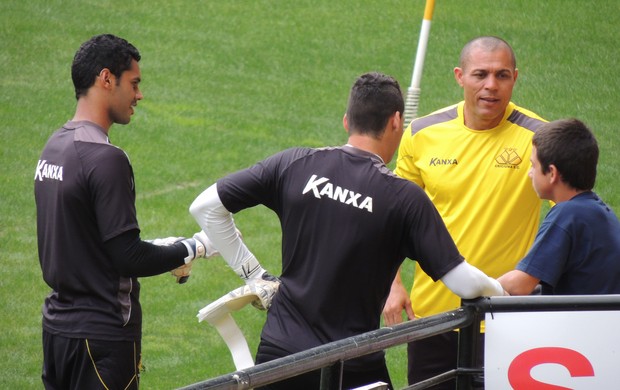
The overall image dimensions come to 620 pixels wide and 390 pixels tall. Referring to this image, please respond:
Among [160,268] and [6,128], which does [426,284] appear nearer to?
[160,268]

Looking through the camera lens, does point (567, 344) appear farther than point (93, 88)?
No

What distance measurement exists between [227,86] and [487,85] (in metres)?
9.12

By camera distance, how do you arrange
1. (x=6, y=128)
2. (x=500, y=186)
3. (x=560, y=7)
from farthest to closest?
(x=560, y=7)
(x=6, y=128)
(x=500, y=186)

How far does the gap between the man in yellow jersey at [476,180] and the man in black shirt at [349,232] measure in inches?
40.9

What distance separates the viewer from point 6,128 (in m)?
12.5

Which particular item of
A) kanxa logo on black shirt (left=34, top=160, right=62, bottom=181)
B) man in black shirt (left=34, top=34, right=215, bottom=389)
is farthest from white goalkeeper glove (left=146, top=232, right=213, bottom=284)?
kanxa logo on black shirt (left=34, top=160, right=62, bottom=181)

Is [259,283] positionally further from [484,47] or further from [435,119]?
[484,47]

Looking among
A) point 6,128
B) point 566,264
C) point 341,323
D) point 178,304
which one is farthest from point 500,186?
point 6,128

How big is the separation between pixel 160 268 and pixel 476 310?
4.90 feet

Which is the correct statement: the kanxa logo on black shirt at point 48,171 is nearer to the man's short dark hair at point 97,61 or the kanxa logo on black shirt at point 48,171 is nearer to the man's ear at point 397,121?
the man's short dark hair at point 97,61

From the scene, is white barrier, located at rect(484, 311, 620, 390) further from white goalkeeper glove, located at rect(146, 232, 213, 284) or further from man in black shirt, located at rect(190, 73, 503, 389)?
white goalkeeper glove, located at rect(146, 232, 213, 284)

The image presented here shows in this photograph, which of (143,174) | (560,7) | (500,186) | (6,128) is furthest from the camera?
(560,7)

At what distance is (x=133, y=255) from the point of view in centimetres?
462

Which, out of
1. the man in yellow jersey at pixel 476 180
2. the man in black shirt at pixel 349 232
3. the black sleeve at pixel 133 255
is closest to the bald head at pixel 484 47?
the man in yellow jersey at pixel 476 180
